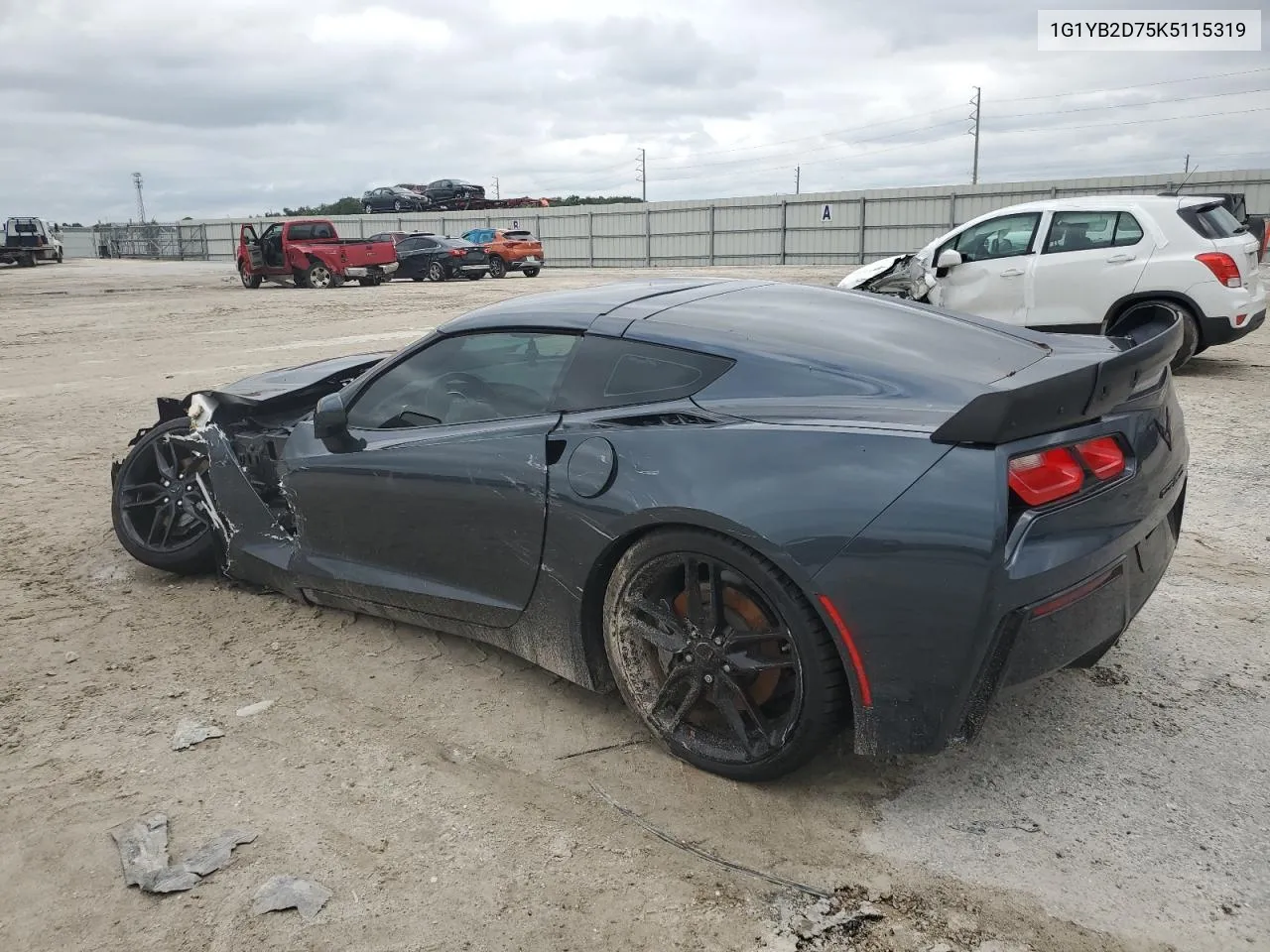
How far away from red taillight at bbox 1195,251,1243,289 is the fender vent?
7.66m

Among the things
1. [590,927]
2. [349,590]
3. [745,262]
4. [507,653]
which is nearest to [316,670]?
[349,590]

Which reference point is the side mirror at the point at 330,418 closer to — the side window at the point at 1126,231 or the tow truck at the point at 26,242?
the side window at the point at 1126,231

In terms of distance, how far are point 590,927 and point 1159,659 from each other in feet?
7.69

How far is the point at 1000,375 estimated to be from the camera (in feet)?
9.42

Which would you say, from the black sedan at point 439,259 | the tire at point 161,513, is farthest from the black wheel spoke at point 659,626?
the black sedan at point 439,259

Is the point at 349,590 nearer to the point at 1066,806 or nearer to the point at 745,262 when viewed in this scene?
the point at 1066,806

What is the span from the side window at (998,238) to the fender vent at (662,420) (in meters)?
7.90

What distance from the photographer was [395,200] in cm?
4944

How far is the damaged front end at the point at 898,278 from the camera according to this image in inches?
422

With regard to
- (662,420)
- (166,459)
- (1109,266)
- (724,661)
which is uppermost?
(1109,266)

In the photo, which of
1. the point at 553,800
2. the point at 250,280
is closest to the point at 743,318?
the point at 553,800

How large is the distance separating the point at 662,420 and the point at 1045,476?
40.9 inches

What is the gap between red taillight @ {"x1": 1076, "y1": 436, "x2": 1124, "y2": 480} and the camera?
2.62m

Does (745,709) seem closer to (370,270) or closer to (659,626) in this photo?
(659,626)
